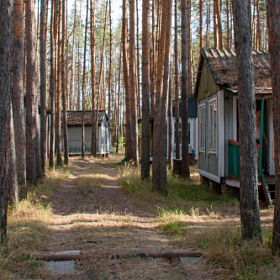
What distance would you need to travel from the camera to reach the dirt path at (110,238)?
4664 millimetres

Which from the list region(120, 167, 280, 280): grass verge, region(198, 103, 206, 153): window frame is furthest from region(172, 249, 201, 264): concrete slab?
region(198, 103, 206, 153): window frame

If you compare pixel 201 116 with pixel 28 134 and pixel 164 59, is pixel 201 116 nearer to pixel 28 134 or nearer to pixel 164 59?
pixel 164 59

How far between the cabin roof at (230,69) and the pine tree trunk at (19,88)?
5591 mm

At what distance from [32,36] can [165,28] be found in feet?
14.1

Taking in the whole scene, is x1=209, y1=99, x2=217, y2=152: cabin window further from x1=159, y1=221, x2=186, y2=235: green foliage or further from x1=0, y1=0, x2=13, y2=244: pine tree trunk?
x1=0, y1=0, x2=13, y2=244: pine tree trunk

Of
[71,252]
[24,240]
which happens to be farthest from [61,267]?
[24,240]

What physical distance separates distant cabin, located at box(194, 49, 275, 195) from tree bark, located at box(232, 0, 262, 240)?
15.6 feet

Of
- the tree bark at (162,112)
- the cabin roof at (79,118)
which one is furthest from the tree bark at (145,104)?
the cabin roof at (79,118)

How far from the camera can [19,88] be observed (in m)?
8.98

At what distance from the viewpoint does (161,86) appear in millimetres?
11047

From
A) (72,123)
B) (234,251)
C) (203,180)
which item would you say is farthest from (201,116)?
(72,123)

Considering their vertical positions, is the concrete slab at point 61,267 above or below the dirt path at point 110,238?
above

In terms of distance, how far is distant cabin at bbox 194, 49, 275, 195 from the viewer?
10.6m

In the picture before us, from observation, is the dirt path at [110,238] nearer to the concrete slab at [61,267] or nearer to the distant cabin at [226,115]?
the concrete slab at [61,267]
